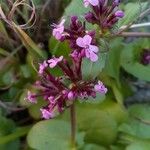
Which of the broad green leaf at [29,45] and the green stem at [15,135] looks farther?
the green stem at [15,135]

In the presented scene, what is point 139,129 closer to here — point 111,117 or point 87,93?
point 111,117

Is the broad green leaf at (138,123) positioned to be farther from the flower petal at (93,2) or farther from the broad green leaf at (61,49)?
the flower petal at (93,2)

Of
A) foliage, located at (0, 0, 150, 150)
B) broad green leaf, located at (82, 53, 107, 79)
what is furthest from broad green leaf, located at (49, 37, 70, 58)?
broad green leaf, located at (82, 53, 107, 79)

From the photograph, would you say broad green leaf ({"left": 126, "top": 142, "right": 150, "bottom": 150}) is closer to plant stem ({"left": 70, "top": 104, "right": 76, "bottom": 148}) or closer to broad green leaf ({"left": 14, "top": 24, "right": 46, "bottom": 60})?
plant stem ({"left": 70, "top": 104, "right": 76, "bottom": 148})

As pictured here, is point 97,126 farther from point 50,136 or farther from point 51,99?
point 51,99

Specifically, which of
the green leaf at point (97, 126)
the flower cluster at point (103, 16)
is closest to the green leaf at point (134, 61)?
the green leaf at point (97, 126)

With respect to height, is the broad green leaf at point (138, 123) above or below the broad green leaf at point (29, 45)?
below

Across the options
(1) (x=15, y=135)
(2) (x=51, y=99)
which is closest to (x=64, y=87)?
(2) (x=51, y=99)
